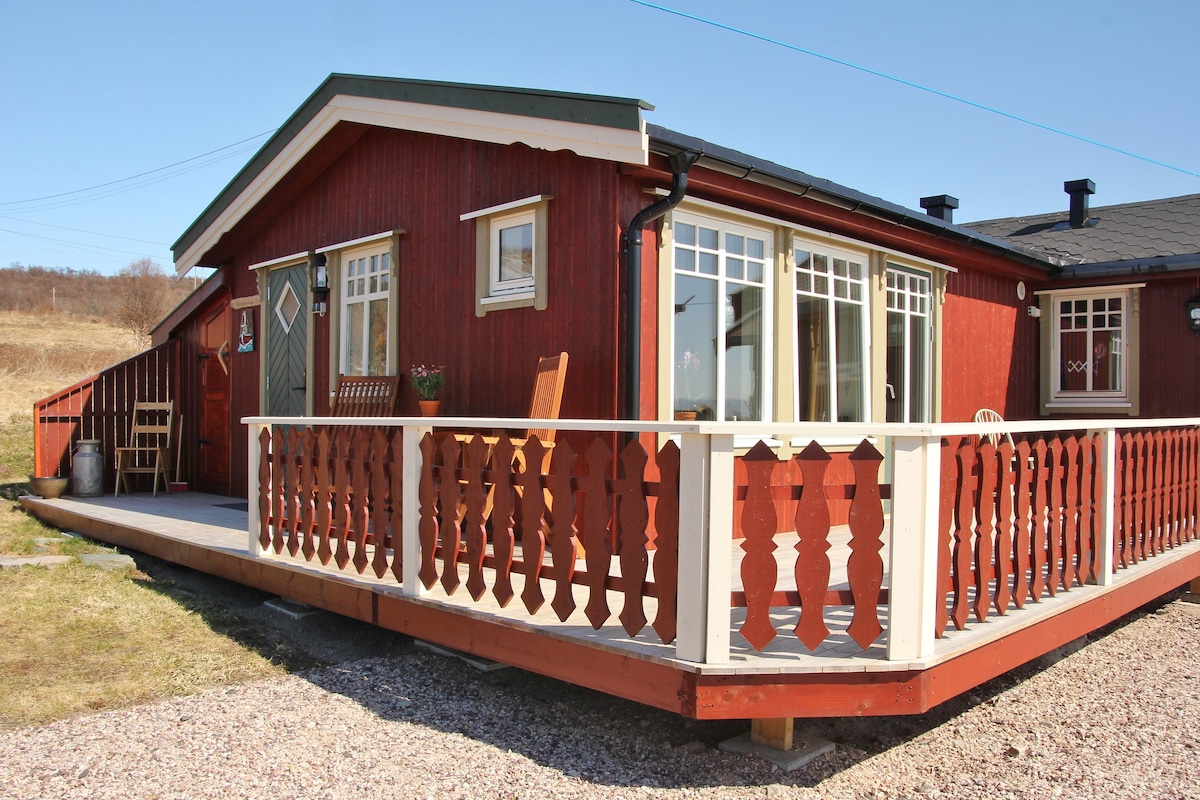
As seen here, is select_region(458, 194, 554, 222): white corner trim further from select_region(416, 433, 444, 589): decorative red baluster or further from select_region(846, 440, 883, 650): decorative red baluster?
select_region(846, 440, 883, 650): decorative red baluster

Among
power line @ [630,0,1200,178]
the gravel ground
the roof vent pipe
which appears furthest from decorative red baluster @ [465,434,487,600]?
the roof vent pipe

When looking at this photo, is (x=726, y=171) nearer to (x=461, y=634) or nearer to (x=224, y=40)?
(x=461, y=634)


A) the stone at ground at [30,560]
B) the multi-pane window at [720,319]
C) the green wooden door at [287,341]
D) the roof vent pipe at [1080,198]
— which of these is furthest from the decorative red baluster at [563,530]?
the roof vent pipe at [1080,198]

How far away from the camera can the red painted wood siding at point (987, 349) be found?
870 centimetres

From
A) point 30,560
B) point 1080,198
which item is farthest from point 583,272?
point 1080,198

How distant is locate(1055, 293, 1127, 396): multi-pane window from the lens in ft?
32.8

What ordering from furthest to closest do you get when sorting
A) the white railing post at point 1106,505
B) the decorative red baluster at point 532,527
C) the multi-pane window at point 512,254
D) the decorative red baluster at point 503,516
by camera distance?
the multi-pane window at point 512,254 < the white railing post at point 1106,505 < the decorative red baluster at point 503,516 < the decorative red baluster at point 532,527

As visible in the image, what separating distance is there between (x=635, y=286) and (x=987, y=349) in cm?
556

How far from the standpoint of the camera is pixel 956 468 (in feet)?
11.7

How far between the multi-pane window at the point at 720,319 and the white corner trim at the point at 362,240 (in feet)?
8.91

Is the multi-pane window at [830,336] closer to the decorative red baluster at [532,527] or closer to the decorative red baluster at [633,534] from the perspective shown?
the decorative red baluster at [532,527]

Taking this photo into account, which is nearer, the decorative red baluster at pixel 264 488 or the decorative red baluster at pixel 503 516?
the decorative red baluster at pixel 503 516

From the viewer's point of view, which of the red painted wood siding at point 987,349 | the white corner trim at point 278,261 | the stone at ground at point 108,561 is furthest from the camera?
the red painted wood siding at point 987,349

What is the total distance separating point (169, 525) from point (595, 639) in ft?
17.6
